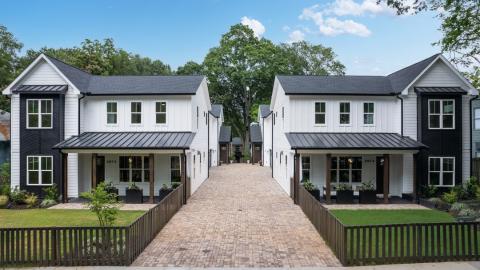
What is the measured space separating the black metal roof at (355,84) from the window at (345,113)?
2.59ft

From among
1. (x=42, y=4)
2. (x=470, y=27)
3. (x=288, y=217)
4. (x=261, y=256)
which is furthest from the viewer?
(x=42, y=4)

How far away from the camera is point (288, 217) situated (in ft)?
51.2

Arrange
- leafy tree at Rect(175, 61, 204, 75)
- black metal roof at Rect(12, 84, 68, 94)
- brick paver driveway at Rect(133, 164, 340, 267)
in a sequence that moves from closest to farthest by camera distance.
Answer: brick paver driveway at Rect(133, 164, 340, 267), black metal roof at Rect(12, 84, 68, 94), leafy tree at Rect(175, 61, 204, 75)

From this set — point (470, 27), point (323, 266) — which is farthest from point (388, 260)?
point (470, 27)

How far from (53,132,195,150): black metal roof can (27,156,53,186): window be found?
1680 mm

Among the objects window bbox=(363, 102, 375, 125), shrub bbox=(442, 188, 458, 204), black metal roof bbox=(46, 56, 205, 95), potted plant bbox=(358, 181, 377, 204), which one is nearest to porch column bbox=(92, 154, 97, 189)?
black metal roof bbox=(46, 56, 205, 95)

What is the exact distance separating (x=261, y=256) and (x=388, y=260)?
340 cm

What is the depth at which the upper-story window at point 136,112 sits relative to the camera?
2148 centimetres

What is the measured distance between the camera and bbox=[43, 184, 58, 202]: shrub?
19611 mm

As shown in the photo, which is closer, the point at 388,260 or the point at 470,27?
the point at 388,260

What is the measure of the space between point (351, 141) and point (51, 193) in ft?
54.7

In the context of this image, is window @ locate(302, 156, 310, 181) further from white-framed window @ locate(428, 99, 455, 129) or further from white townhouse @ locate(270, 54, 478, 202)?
white-framed window @ locate(428, 99, 455, 129)

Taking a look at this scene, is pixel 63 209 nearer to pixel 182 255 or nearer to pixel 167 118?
pixel 167 118

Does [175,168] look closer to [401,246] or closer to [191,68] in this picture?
[401,246]
